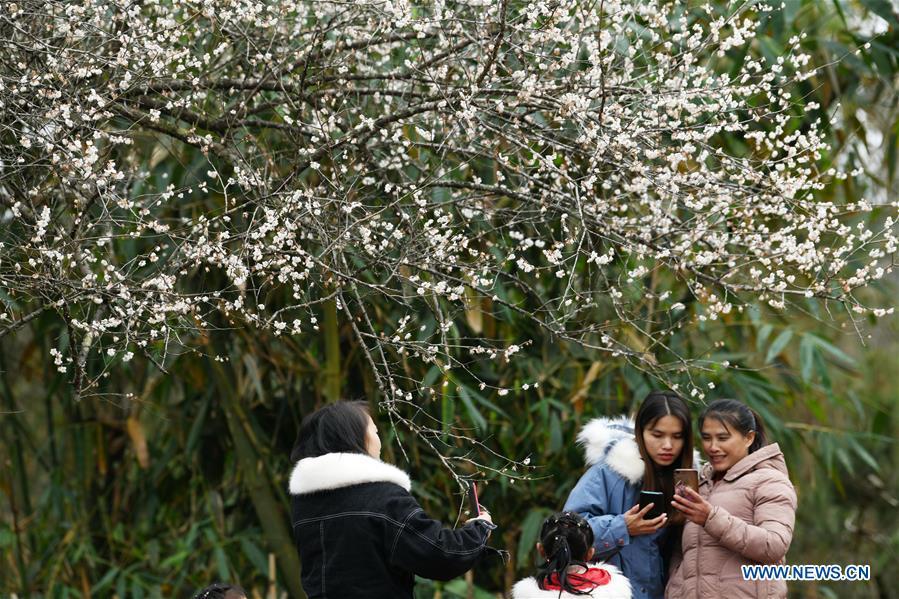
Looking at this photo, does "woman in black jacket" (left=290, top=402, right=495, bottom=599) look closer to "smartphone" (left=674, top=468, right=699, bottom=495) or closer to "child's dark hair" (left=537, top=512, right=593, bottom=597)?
"child's dark hair" (left=537, top=512, right=593, bottom=597)

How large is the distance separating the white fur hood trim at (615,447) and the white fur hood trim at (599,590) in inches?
11.6

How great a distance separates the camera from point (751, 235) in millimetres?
3174

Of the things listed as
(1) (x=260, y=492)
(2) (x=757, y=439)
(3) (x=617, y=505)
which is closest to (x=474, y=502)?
(3) (x=617, y=505)

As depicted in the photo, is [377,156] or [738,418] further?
[377,156]

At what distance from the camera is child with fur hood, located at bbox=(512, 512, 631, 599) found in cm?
240

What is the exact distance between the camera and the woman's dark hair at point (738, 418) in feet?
8.70

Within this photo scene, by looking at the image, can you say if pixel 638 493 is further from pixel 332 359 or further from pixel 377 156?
pixel 332 359

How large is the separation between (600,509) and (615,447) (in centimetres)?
17

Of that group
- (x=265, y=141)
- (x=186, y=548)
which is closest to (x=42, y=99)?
(x=265, y=141)

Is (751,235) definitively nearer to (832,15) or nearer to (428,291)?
(428,291)

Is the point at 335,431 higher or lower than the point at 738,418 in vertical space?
higher

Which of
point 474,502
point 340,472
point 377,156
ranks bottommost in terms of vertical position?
point 474,502

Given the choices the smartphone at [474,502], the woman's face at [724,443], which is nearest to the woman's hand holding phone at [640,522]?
the woman's face at [724,443]

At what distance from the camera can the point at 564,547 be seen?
2.39 metres
